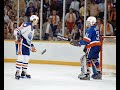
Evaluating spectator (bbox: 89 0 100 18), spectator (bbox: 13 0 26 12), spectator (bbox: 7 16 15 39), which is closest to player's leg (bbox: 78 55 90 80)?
spectator (bbox: 89 0 100 18)

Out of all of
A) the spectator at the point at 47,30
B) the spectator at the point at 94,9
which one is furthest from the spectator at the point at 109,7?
the spectator at the point at 47,30

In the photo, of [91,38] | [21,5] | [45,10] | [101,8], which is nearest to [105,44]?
[91,38]

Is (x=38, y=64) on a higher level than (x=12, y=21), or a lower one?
lower

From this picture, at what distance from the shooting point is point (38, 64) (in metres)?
7.56

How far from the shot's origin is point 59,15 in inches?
320

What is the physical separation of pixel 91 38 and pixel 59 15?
131 inches

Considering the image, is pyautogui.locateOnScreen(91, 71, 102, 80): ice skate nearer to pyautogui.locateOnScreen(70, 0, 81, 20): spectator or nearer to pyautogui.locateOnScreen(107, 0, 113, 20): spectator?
pyautogui.locateOnScreen(107, 0, 113, 20): spectator

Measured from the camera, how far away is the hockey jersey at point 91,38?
15.9 feet

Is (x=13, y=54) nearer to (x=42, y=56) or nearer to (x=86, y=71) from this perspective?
(x=42, y=56)

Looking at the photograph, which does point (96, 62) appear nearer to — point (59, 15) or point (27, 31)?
point (27, 31)

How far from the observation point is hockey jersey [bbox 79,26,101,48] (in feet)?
15.9

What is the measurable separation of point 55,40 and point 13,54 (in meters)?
1.18

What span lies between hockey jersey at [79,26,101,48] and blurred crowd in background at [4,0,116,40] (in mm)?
2569
